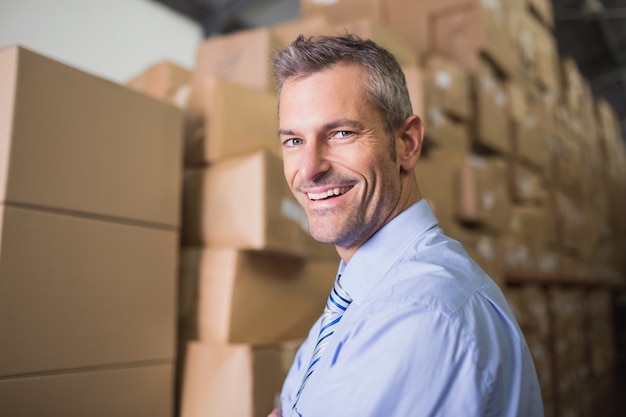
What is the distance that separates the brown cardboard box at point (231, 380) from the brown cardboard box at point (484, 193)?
4.10 feet

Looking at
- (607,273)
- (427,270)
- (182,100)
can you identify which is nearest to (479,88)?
(182,100)

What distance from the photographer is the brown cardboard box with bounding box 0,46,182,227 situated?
1.06 metres

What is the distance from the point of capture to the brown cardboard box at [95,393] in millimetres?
1025

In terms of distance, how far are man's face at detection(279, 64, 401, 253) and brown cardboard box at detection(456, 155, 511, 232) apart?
1518mm

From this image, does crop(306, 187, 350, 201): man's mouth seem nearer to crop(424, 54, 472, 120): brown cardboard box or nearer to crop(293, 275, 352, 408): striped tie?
crop(293, 275, 352, 408): striped tie

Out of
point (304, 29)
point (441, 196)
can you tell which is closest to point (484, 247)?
point (441, 196)

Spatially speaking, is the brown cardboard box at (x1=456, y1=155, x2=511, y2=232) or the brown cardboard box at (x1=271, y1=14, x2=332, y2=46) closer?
the brown cardboard box at (x1=271, y1=14, x2=332, y2=46)

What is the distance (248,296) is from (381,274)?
0.68 meters

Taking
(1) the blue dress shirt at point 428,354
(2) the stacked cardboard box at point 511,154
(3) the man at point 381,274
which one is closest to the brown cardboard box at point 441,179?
(2) the stacked cardboard box at point 511,154

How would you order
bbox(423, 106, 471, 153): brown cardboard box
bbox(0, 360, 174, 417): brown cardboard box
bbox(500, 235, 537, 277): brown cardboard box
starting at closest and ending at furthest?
1. bbox(0, 360, 174, 417): brown cardboard box
2. bbox(423, 106, 471, 153): brown cardboard box
3. bbox(500, 235, 537, 277): brown cardboard box

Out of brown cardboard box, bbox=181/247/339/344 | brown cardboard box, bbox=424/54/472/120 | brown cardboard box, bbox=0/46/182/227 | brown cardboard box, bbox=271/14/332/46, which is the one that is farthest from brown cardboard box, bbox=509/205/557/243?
brown cardboard box, bbox=0/46/182/227

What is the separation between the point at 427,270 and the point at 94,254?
0.83m

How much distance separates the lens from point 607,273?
4562 millimetres

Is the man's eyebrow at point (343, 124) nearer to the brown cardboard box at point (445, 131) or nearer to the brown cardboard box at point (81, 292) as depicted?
the brown cardboard box at point (81, 292)
